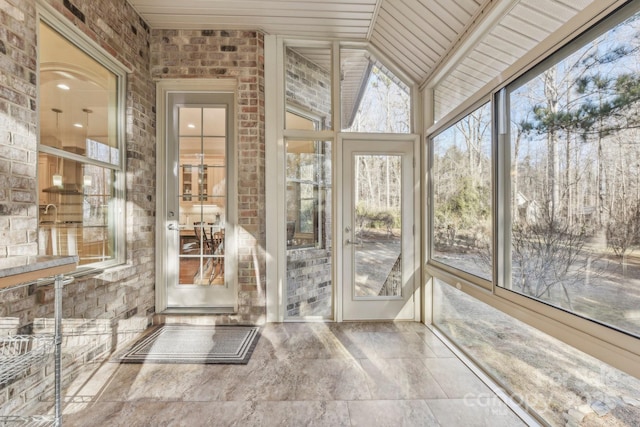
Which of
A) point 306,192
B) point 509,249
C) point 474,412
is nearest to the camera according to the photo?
point 474,412

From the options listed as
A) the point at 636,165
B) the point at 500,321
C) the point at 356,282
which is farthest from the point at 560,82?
the point at 356,282

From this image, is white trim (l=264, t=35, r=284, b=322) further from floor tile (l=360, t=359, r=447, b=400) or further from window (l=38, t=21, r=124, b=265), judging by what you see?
window (l=38, t=21, r=124, b=265)

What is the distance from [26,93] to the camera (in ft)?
5.61

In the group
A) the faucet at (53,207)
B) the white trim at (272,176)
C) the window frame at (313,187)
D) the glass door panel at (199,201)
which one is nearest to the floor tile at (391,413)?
the white trim at (272,176)

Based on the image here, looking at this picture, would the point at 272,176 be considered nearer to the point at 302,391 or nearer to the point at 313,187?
the point at 313,187

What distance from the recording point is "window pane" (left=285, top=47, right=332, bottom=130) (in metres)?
3.19

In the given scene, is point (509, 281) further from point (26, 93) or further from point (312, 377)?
point (26, 93)

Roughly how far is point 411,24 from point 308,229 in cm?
220

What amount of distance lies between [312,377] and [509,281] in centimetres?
153

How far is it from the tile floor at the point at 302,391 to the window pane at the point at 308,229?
656 mm

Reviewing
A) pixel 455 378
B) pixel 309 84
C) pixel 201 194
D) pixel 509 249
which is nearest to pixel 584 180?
pixel 509 249

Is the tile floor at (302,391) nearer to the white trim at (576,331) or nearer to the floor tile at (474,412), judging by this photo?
the floor tile at (474,412)

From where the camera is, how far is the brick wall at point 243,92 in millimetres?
2994

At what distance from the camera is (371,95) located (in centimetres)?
322
